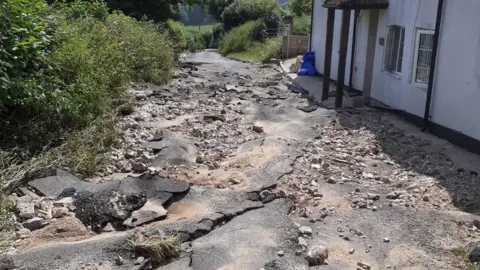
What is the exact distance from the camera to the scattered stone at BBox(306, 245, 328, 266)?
15.6 ft

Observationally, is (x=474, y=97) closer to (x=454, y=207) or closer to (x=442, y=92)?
(x=442, y=92)

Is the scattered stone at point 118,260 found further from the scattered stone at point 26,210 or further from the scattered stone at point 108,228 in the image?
the scattered stone at point 26,210

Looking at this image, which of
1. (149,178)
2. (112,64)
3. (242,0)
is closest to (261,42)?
(242,0)

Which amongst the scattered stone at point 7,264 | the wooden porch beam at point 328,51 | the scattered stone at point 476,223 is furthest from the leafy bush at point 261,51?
the scattered stone at point 7,264

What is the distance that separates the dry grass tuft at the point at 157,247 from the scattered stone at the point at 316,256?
1265mm

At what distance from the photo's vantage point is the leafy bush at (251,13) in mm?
34406

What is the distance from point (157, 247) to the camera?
15.3ft

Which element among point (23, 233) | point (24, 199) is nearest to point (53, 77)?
point (24, 199)

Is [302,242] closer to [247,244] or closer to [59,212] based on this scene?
[247,244]

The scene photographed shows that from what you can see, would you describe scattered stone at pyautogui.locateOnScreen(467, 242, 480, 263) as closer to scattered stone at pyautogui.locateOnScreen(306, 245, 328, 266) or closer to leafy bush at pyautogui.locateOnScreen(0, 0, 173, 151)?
scattered stone at pyautogui.locateOnScreen(306, 245, 328, 266)

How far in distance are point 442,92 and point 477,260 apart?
506cm

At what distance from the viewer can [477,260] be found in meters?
4.74

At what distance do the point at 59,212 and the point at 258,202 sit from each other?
7.63 ft

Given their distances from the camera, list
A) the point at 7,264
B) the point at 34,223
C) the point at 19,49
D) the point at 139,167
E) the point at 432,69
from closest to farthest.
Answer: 1. the point at 7,264
2. the point at 34,223
3. the point at 19,49
4. the point at 139,167
5. the point at 432,69
